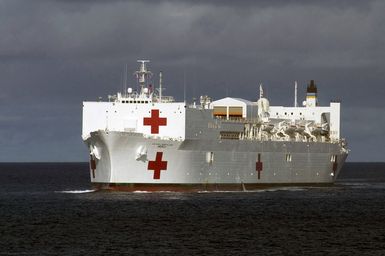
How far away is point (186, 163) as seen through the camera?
199 feet

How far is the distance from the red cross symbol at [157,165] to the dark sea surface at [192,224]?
56.1 inches

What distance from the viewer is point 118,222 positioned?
47.5 m

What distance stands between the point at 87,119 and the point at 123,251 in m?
25.3

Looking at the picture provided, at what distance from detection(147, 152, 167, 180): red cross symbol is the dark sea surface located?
1426 mm

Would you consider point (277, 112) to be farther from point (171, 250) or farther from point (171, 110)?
point (171, 250)

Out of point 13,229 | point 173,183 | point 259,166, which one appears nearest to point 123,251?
point 13,229

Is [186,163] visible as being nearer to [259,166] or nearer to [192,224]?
[259,166]

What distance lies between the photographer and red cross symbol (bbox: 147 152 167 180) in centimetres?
5909

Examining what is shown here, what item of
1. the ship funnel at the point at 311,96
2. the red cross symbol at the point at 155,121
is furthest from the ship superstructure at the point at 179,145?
the ship funnel at the point at 311,96

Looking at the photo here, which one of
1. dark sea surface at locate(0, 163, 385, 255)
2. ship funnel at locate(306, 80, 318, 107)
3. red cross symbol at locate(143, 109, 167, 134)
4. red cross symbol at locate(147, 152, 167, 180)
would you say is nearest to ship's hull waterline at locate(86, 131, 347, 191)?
red cross symbol at locate(147, 152, 167, 180)

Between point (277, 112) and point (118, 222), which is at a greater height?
point (277, 112)

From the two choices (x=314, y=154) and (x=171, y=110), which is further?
(x=314, y=154)

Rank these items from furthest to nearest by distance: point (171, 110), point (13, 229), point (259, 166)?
Result: point (259, 166), point (171, 110), point (13, 229)

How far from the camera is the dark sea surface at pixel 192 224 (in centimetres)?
3884
